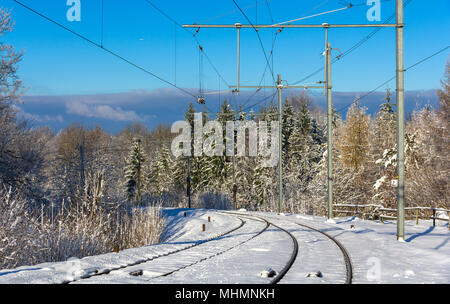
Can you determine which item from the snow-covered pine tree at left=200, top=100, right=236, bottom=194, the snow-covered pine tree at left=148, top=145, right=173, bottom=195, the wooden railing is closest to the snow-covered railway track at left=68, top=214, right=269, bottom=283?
the wooden railing

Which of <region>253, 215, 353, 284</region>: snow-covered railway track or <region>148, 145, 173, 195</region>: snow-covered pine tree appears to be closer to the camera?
<region>253, 215, 353, 284</region>: snow-covered railway track

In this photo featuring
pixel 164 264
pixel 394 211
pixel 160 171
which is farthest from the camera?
pixel 160 171

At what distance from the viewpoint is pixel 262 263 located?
9789 mm

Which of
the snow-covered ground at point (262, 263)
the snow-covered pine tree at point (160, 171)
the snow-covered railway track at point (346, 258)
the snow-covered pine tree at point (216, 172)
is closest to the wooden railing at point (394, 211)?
the snow-covered ground at point (262, 263)

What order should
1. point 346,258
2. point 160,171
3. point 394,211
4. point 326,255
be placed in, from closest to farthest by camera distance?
point 346,258 → point 326,255 → point 394,211 → point 160,171

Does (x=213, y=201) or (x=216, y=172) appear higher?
(x=216, y=172)

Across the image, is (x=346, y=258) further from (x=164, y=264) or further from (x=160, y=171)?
(x=160, y=171)

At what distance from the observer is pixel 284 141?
60.7m

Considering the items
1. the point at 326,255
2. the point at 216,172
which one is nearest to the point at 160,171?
the point at 216,172

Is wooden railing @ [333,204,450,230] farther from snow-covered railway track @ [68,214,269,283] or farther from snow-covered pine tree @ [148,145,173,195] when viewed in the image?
snow-covered pine tree @ [148,145,173,195]

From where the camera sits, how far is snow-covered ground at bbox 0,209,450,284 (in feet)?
26.2

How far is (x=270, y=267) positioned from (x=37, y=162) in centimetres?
1641

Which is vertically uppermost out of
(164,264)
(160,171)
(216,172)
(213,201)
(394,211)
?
(216,172)
